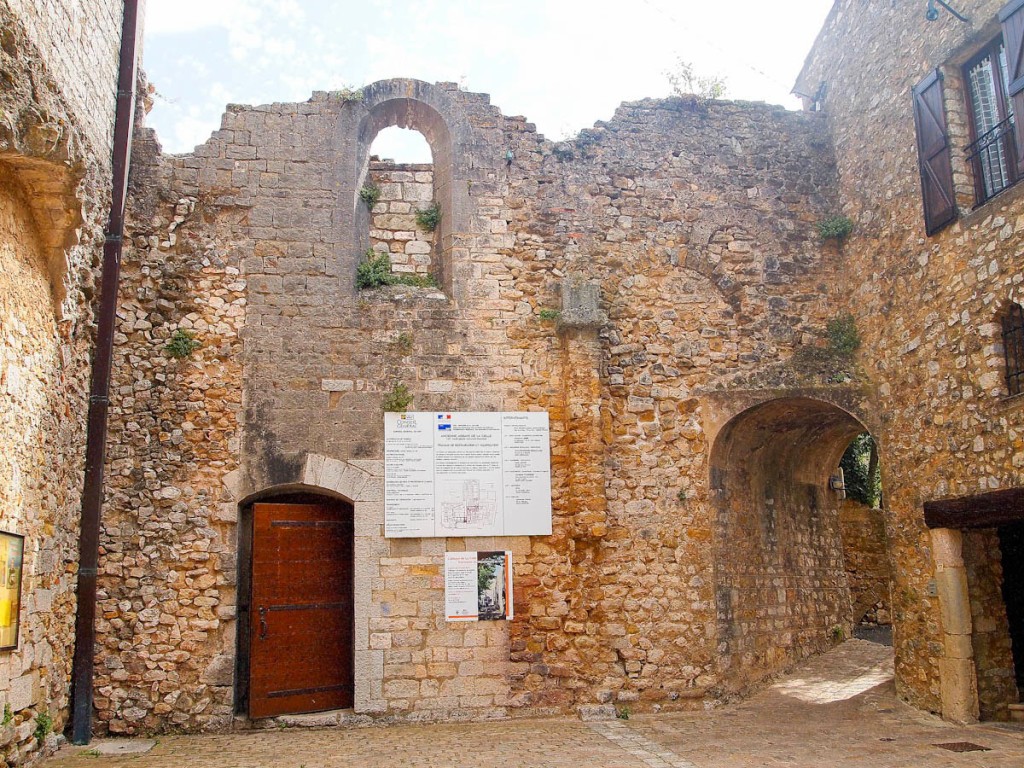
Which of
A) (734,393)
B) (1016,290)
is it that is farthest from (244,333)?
(1016,290)

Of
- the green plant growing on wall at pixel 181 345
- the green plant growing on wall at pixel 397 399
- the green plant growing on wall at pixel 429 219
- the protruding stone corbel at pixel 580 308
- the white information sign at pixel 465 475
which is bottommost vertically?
the white information sign at pixel 465 475

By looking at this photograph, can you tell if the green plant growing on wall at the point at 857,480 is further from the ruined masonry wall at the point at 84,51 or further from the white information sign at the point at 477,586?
the ruined masonry wall at the point at 84,51

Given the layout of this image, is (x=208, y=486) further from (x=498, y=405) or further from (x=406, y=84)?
(x=406, y=84)

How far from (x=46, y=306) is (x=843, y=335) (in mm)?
7865

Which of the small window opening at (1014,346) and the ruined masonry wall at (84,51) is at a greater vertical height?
the ruined masonry wall at (84,51)

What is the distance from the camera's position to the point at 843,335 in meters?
9.92

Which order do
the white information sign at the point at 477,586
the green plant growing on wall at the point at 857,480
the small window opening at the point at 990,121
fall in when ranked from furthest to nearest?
the green plant growing on wall at the point at 857,480
the white information sign at the point at 477,586
the small window opening at the point at 990,121

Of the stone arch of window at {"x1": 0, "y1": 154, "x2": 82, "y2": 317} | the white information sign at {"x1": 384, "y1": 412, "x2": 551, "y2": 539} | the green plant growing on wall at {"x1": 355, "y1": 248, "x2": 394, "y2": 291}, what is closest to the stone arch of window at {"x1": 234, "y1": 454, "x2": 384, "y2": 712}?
the white information sign at {"x1": 384, "y1": 412, "x2": 551, "y2": 539}

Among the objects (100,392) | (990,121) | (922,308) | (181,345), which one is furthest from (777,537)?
(100,392)

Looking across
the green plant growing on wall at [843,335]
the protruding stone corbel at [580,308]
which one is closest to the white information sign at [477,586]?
the protruding stone corbel at [580,308]

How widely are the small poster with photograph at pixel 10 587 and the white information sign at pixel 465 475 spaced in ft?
10.7

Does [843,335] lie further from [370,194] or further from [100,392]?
[100,392]

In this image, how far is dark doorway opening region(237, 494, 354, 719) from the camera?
28.3ft

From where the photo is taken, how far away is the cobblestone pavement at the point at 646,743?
6.94 m
